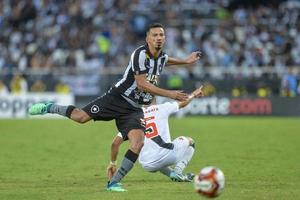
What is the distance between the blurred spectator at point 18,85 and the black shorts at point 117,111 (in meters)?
22.1

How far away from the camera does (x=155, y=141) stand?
12141 mm

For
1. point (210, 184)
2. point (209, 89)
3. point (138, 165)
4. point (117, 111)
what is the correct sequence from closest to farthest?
point (210, 184) < point (117, 111) < point (138, 165) < point (209, 89)

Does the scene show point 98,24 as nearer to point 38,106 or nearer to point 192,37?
point 192,37

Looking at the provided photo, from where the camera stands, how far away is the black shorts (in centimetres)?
1162

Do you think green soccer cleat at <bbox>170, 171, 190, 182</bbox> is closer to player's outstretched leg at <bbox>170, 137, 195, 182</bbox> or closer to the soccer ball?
player's outstretched leg at <bbox>170, 137, 195, 182</bbox>

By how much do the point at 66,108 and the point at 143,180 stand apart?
191 centimetres

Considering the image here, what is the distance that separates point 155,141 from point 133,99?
0.85 meters

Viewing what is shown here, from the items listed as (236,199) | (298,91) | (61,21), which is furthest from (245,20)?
(236,199)

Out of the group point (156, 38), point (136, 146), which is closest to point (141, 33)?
point (156, 38)

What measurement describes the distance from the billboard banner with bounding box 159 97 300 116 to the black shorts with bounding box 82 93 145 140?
2052cm

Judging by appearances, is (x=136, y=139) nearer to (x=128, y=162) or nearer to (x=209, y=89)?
(x=128, y=162)

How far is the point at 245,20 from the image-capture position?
119 feet

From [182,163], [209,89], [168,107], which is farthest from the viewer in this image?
[209,89]

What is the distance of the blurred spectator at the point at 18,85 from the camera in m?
33.5
